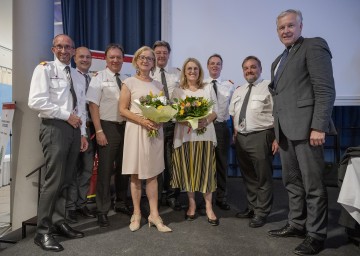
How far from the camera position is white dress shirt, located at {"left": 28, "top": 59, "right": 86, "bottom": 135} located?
83.4 inches

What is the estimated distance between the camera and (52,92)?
2244mm

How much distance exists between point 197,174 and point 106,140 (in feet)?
2.94

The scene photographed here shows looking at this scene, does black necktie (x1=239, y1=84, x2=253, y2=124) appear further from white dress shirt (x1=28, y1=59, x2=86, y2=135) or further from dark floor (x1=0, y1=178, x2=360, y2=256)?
white dress shirt (x1=28, y1=59, x2=86, y2=135)

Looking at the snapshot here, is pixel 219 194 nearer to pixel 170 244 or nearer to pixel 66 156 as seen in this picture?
pixel 170 244

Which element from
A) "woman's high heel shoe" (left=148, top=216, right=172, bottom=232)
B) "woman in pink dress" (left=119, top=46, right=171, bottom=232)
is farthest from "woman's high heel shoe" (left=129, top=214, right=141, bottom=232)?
"woman's high heel shoe" (left=148, top=216, right=172, bottom=232)

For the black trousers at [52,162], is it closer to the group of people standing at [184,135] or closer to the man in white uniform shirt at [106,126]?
the group of people standing at [184,135]

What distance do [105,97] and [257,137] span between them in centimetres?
148

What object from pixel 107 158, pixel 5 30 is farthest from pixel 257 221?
pixel 5 30

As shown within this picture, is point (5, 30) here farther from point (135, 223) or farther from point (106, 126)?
point (135, 223)

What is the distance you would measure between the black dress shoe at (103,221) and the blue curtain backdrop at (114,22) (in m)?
2.95

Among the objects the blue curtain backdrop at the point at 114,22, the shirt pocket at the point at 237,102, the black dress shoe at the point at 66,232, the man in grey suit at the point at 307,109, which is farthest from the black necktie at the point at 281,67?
the blue curtain backdrop at the point at 114,22

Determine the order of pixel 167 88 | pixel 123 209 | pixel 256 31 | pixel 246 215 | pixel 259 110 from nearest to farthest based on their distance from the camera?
pixel 259 110 → pixel 246 215 → pixel 123 209 → pixel 167 88 → pixel 256 31


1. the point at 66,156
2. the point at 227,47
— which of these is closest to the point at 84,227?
the point at 66,156

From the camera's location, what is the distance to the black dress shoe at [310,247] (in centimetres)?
205
